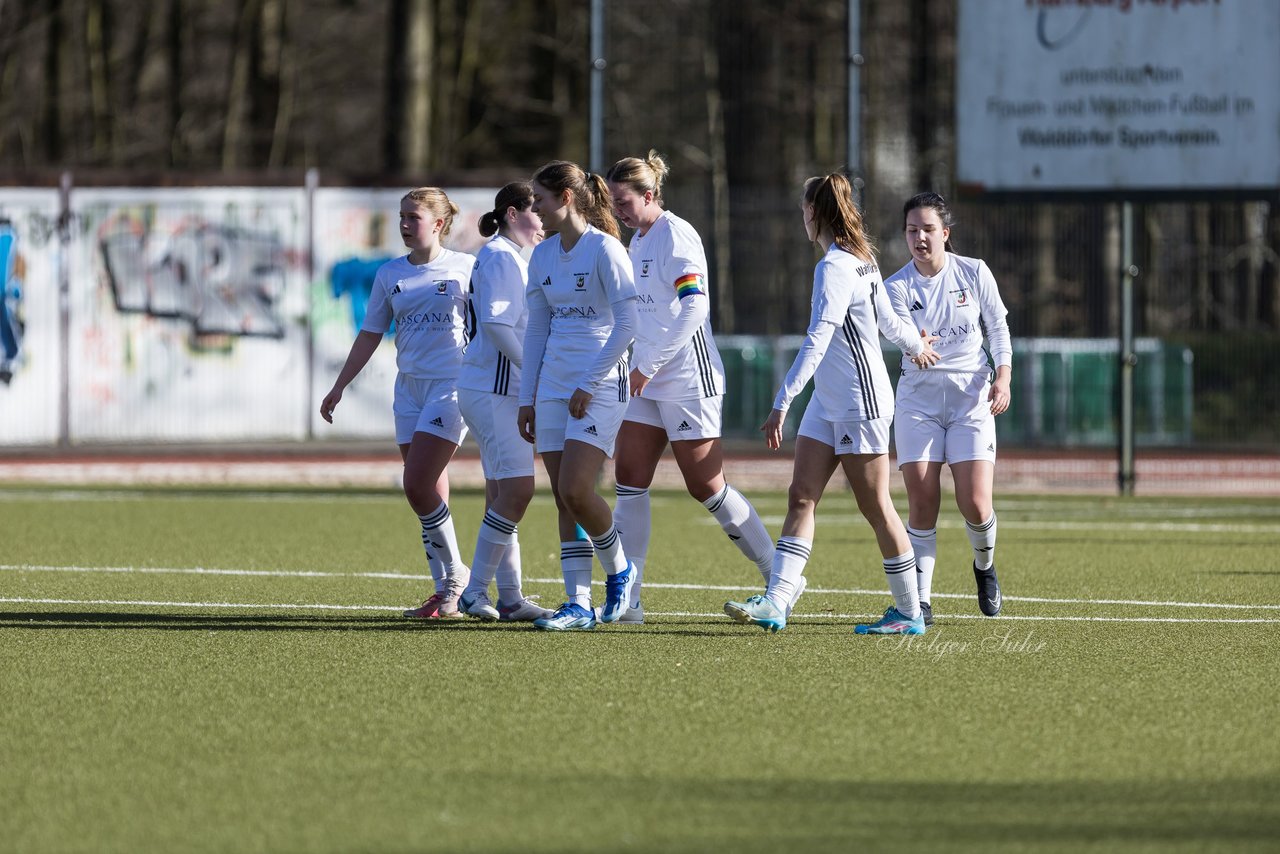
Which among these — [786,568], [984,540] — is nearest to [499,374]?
[786,568]

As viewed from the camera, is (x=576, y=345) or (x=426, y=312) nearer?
(x=576, y=345)

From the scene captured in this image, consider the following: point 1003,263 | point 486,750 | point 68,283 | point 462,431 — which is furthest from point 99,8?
point 486,750

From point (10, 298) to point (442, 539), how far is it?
15336 mm

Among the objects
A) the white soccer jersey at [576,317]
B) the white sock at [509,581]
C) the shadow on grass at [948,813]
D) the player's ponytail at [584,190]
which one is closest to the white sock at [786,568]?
the white soccer jersey at [576,317]

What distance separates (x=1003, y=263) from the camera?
72.0ft

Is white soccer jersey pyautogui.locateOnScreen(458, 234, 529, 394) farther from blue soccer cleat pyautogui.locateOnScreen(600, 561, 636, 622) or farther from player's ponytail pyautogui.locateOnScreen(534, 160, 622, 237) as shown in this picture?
blue soccer cleat pyautogui.locateOnScreen(600, 561, 636, 622)

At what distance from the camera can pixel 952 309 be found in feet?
28.4

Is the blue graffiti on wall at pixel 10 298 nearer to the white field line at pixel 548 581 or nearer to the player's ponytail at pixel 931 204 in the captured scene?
the white field line at pixel 548 581

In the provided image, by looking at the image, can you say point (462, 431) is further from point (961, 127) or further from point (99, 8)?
point (99, 8)

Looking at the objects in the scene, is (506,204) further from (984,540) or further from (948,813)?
(948,813)

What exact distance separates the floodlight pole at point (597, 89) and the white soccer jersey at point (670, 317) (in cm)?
1036

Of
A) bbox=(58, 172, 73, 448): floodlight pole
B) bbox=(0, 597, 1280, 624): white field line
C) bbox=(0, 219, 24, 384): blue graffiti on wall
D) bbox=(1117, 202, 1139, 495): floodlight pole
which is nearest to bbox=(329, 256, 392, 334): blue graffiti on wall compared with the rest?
bbox=(58, 172, 73, 448): floodlight pole

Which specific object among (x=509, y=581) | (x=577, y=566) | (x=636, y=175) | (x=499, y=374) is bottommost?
(x=509, y=581)

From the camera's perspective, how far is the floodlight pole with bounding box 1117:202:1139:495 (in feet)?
59.6
